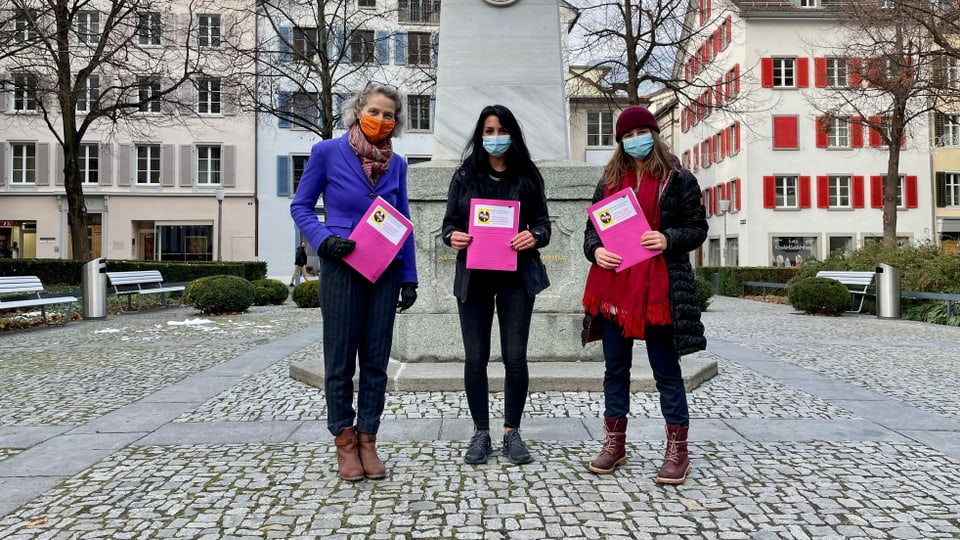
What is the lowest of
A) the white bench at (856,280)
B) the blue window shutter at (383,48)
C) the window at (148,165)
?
the white bench at (856,280)

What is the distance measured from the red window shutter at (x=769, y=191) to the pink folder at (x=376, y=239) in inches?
1261

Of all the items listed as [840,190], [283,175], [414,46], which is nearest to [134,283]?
[283,175]

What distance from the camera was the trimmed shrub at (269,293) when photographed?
1652 cm

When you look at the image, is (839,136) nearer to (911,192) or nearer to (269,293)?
(911,192)

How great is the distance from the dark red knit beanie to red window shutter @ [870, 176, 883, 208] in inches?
1322

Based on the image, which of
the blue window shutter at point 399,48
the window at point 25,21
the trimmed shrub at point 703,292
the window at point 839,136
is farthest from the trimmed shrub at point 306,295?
the window at point 839,136

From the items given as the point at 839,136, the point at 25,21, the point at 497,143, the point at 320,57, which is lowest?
the point at 497,143

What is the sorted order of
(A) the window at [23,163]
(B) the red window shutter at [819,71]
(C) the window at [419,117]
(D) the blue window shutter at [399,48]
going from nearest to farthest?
(D) the blue window shutter at [399,48], (B) the red window shutter at [819,71], (A) the window at [23,163], (C) the window at [419,117]

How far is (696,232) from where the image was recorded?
10.5ft

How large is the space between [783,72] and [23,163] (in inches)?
1434

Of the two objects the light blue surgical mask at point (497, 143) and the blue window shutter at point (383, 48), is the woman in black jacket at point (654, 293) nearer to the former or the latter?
the light blue surgical mask at point (497, 143)

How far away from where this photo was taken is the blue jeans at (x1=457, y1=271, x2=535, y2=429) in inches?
135

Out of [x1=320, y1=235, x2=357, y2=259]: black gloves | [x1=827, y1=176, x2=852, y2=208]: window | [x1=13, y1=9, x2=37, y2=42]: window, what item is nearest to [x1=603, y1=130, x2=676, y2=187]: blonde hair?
[x1=320, y1=235, x2=357, y2=259]: black gloves

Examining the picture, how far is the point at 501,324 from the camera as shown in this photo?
11.5 feet
